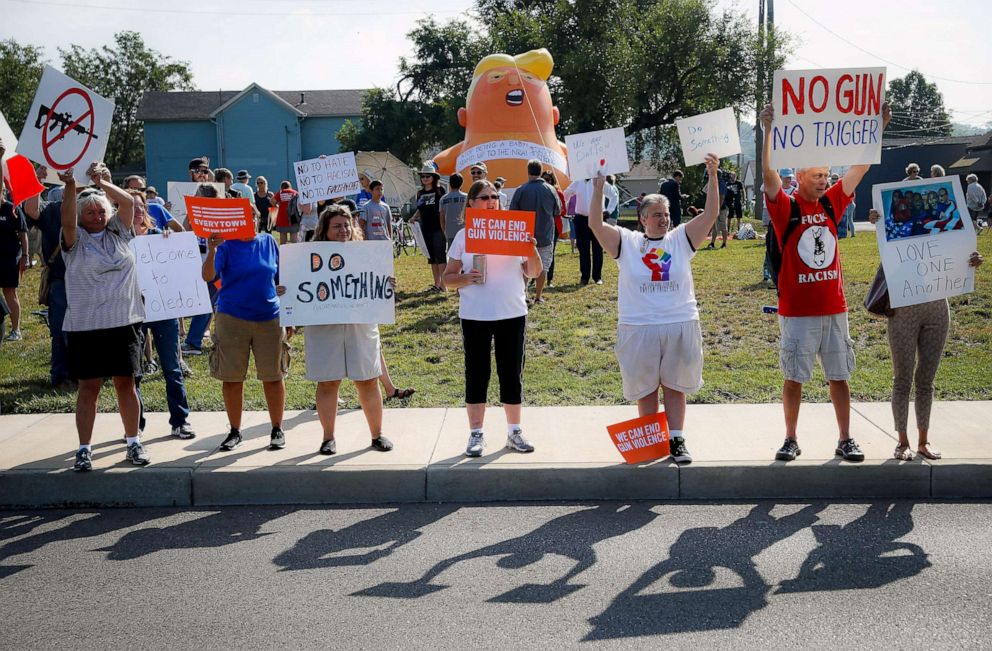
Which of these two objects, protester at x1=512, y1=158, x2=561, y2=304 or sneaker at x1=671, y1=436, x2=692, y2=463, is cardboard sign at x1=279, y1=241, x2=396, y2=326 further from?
protester at x1=512, y1=158, x2=561, y2=304

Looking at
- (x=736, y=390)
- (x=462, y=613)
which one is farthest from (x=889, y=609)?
(x=736, y=390)

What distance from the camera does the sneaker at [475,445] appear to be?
6.23m

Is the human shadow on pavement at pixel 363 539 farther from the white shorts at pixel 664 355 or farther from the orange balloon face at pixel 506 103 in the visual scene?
the orange balloon face at pixel 506 103

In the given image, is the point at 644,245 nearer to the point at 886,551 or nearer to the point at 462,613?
the point at 886,551

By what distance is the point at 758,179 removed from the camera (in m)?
32.1

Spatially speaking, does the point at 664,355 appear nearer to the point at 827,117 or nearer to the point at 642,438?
the point at 642,438

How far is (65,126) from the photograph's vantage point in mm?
6207

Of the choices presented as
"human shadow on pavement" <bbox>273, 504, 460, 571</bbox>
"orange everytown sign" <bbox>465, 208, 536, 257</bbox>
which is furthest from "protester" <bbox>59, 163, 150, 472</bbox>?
"orange everytown sign" <bbox>465, 208, 536, 257</bbox>

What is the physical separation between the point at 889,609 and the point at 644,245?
2.74m

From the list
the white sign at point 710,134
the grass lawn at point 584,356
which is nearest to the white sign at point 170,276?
the grass lawn at point 584,356

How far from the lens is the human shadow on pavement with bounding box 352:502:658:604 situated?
4.38 metres

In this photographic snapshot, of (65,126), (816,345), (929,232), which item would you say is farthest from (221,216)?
(929,232)

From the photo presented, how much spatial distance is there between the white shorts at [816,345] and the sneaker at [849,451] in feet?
1.48

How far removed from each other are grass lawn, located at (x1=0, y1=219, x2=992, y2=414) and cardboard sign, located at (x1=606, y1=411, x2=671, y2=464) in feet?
6.30
